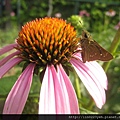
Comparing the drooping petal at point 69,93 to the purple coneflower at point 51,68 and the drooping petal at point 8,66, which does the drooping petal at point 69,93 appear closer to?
the purple coneflower at point 51,68

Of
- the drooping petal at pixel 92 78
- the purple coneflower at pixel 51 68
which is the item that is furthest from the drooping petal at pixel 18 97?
the drooping petal at pixel 92 78

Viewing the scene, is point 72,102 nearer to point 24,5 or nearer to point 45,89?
point 45,89

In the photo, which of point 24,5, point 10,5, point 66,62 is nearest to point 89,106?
point 66,62

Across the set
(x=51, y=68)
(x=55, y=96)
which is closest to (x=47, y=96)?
(x=55, y=96)

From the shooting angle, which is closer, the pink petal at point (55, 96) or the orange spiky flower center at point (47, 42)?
the pink petal at point (55, 96)

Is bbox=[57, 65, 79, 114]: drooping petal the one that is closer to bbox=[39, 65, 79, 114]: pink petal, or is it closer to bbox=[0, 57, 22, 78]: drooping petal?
bbox=[39, 65, 79, 114]: pink petal

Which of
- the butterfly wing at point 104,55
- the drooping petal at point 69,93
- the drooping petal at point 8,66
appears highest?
the butterfly wing at point 104,55

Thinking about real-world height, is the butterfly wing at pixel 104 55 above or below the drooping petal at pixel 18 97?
above

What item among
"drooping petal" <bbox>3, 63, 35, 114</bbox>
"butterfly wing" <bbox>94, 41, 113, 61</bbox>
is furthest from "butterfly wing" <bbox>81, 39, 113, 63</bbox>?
"drooping petal" <bbox>3, 63, 35, 114</bbox>
